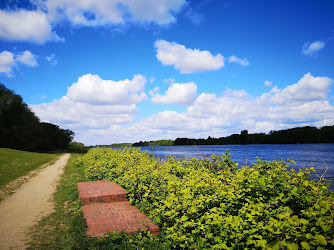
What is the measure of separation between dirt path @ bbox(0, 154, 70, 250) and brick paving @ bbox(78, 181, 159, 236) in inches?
56.4

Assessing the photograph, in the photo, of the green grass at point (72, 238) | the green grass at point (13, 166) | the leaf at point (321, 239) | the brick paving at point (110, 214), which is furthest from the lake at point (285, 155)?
the green grass at point (13, 166)

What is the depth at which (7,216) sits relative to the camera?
6.67 metres

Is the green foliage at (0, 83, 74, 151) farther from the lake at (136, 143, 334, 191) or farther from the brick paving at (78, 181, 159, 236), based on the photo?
the brick paving at (78, 181, 159, 236)

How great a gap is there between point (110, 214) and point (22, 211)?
3831mm

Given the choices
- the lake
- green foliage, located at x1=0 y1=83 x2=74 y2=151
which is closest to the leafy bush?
the lake

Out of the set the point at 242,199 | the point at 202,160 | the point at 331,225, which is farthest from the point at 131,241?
the point at 202,160

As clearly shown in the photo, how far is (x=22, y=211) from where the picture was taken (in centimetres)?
720

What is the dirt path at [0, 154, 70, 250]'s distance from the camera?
510cm

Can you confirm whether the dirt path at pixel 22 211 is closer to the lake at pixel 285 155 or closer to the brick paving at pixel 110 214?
Result: the brick paving at pixel 110 214

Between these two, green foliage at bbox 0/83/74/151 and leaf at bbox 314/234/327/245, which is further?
green foliage at bbox 0/83/74/151

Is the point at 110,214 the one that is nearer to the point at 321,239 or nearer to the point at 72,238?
the point at 72,238

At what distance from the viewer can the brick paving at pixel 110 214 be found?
15.0 feet

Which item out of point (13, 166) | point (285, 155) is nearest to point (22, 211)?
point (13, 166)

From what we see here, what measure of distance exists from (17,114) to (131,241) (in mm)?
51978
